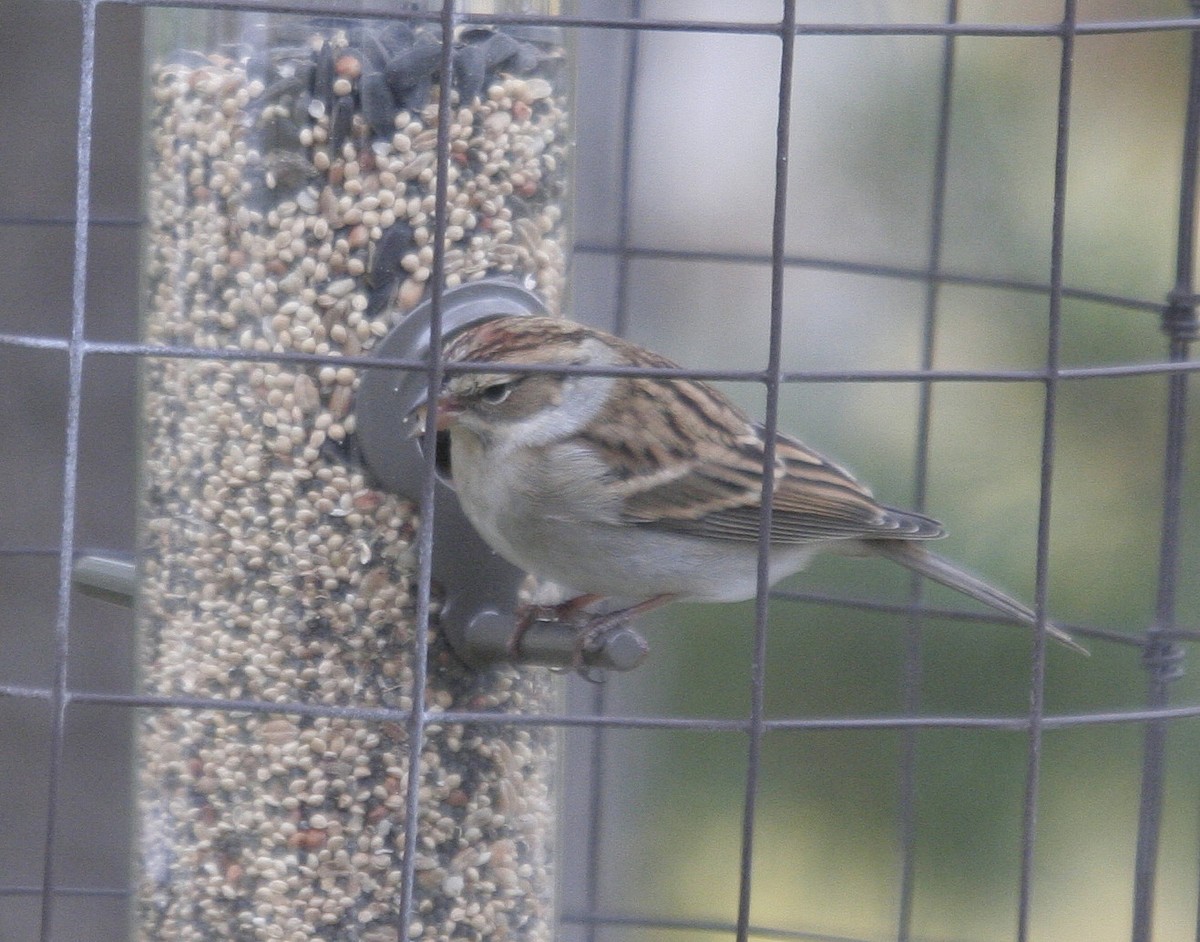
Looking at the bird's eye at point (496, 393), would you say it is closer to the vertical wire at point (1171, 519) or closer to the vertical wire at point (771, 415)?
the vertical wire at point (771, 415)

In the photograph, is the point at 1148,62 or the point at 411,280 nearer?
the point at 411,280

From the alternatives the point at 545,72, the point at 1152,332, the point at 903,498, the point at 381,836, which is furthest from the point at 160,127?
the point at 1152,332

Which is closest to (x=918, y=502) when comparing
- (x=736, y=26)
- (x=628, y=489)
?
(x=628, y=489)

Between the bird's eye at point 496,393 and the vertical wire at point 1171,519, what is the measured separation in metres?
0.85

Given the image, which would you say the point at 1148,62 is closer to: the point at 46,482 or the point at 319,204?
the point at 319,204

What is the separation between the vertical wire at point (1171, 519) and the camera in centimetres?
239

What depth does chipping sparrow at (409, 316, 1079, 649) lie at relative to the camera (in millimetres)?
2447

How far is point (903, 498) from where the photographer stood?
3688mm

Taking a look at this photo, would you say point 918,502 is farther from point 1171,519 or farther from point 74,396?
point 74,396

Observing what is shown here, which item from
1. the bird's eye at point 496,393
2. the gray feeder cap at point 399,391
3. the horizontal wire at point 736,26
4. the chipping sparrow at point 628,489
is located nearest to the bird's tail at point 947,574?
the chipping sparrow at point 628,489

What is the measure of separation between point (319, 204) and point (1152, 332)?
186 centimetres

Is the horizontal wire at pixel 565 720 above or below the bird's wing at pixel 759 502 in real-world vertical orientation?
below

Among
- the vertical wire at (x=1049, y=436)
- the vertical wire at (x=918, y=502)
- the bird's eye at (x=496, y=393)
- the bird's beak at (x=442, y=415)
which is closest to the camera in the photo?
the vertical wire at (x=1049, y=436)

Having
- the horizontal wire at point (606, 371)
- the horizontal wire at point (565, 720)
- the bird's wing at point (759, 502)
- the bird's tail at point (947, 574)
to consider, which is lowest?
the horizontal wire at point (565, 720)
